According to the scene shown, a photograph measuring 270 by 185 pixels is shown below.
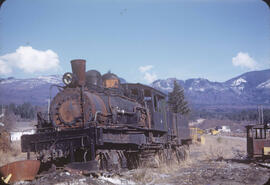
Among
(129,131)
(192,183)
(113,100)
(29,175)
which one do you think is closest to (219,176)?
(192,183)

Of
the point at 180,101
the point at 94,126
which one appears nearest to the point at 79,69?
the point at 94,126

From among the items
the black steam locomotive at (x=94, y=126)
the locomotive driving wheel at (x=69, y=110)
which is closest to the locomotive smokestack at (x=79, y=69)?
the black steam locomotive at (x=94, y=126)

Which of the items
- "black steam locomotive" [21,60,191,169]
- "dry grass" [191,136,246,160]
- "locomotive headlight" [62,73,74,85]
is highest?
"locomotive headlight" [62,73,74,85]

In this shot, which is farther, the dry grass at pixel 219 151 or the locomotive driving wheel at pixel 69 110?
the dry grass at pixel 219 151

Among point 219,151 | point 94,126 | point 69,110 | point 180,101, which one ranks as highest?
point 180,101

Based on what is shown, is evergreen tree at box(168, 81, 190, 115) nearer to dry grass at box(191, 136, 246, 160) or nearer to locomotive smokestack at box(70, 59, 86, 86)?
dry grass at box(191, 136, 246, 160)

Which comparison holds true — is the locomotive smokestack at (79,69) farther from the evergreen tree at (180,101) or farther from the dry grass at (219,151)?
the evergreen tree at (180,101)

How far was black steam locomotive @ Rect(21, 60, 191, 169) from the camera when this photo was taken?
11344 mm

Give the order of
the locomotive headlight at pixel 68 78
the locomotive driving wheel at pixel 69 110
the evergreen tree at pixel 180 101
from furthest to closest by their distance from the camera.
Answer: the evergreen tree at pixel 180 101 → the locomotive headlight at pixel 68 78 → the locomotive driving wheel at pixel 69 110

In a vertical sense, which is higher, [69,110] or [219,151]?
[69,110]

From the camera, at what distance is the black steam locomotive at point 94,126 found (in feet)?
37.2

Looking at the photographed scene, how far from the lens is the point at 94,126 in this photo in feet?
36.8

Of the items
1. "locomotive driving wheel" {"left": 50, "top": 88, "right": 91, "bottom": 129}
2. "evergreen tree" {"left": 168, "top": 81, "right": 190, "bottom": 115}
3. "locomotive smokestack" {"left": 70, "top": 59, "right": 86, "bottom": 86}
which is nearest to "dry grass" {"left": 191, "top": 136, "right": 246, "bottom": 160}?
"locomotive driving wheel" {"left": 50, "top": 88, "right": 91, "bottom": 129}

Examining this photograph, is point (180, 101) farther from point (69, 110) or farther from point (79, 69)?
point (69, 110)
